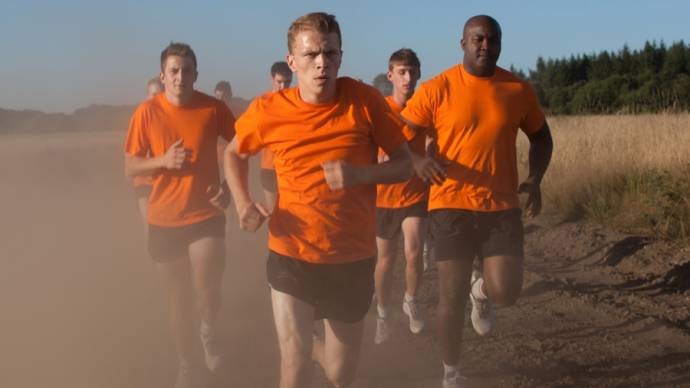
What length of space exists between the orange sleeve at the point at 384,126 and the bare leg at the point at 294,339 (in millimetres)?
860

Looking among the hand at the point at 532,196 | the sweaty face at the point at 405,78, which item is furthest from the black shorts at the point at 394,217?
the hand at the point at 532,196

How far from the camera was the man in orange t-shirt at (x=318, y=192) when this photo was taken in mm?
4031

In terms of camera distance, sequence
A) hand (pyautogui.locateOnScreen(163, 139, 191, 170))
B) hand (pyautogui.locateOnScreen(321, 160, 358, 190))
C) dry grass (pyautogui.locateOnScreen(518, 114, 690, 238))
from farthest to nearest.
→ dry grass (pyautogui.locateOnScreen(518, 114, 690, 238))
hand (pyautogui.locateOnScreen(163, 139, 191, 170))
hand (pyautogui.locateOnScreen(321, 160, 358, 190))

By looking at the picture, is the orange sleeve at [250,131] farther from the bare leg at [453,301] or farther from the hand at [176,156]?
the bare leg at [453,301]

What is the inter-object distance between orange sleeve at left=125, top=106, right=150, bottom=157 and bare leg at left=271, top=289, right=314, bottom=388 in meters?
2.06

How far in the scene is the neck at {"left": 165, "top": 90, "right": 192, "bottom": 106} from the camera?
225 inches

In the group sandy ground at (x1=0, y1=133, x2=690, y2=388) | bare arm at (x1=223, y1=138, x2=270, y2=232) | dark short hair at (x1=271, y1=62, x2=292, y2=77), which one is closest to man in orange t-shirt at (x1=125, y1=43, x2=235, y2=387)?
sandy ground at (x1=0, y1=133, x2=690, y2=388)

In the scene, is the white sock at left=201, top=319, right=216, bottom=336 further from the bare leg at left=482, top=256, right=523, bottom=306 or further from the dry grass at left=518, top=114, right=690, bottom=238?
the dry grass at left=518, top=114, right=690, bottom=238

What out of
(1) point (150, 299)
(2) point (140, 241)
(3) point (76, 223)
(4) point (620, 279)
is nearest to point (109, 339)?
(1) point (150, 299)

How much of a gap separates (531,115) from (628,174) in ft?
23.7

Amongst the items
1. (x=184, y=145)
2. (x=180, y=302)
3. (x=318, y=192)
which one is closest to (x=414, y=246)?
(x=180, y=302)

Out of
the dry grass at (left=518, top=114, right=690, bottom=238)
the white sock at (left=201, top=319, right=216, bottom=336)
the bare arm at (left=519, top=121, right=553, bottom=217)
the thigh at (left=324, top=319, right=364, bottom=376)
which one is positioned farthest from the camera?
the dry grass at (left=518, top=114, right=690, bottom=238)

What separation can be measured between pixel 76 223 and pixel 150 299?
785 centimetres

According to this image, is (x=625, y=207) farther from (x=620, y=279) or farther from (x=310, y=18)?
(x=310, y=18)
